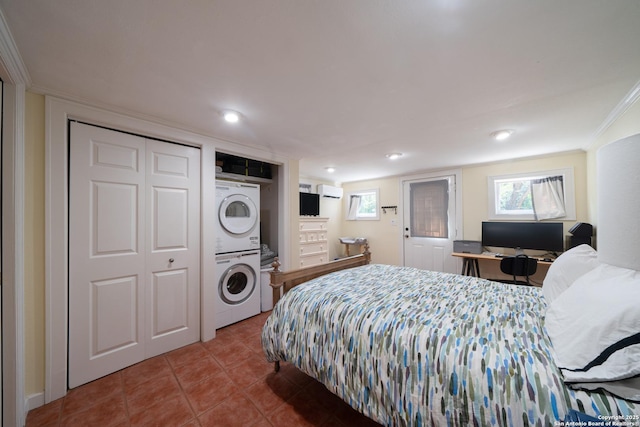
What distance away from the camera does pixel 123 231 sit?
1931mm

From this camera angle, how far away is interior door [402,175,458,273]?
4094 mm

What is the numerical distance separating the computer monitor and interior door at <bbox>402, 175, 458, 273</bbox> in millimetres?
572

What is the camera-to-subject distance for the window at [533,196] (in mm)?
3117

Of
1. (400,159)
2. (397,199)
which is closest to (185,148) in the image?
(400,159)

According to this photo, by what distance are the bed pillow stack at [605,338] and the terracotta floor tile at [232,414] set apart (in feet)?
5.41

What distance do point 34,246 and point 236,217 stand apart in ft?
5.07

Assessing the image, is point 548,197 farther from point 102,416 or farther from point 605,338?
point 102,416

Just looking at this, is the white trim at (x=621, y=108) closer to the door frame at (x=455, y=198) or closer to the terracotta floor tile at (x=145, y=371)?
the door frame at (x=455, y=198)

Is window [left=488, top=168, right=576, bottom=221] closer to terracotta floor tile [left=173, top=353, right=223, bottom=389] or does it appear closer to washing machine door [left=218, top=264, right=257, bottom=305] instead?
washing machine door [left=218, top=264, right=257, bottom=305]

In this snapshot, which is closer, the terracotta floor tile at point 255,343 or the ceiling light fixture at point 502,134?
the terracotta floor tile at point 255,343

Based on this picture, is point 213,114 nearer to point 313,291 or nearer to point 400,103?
point 400,103

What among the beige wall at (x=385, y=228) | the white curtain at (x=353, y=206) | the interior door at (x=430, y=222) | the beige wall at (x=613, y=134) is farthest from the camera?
the white curtain at (x=353, y=206)

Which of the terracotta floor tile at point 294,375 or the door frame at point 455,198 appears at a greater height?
the door frame at point 455,198

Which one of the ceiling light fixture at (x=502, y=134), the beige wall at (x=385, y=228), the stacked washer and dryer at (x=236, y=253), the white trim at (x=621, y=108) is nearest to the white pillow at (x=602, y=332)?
the white trim at (x=621, y=108)
